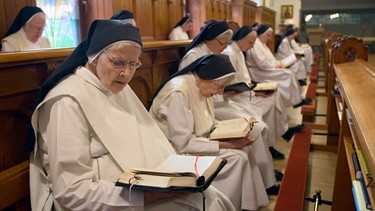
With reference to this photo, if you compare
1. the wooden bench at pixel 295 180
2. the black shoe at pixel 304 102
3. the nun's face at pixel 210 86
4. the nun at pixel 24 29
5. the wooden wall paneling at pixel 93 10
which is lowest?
the wooden bench at pixel 295 180

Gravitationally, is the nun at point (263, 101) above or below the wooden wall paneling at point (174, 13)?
below

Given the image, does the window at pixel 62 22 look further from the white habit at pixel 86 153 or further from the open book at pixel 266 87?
the white habit at pixel 86 153

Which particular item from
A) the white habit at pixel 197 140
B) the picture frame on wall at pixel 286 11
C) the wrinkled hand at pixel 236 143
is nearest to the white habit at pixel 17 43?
the white habit at pixel 197 140

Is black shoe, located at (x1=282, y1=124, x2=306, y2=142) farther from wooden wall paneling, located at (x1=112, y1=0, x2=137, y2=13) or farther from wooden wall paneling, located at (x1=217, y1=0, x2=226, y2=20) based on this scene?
wooden wall paneling, located at (x1=217, y1=0, x2=226, y2=20)

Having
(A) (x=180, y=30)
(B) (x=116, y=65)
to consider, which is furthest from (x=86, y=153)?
(A) (x=180, y=30)

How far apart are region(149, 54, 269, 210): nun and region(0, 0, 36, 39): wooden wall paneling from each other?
2.29m

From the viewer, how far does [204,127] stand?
2836 mm

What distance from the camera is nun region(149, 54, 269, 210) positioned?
8.60 feet

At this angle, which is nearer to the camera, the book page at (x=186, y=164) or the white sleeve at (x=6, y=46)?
the book page at (x=186, y=164)

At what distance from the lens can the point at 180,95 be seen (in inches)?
104

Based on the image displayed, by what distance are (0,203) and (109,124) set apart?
0.62 metres

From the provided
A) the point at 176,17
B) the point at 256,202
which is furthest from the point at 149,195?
the point at 176,17

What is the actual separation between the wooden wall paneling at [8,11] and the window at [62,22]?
83 centimetres

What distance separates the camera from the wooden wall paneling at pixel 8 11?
12.8 feet
